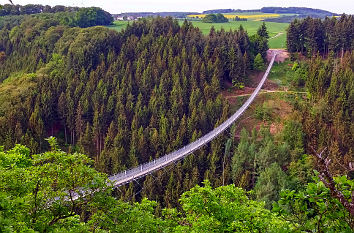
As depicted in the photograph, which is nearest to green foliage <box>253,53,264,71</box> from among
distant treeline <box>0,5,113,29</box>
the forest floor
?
the forest floor

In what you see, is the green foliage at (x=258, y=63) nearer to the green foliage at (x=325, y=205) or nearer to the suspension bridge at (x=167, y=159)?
the suspension bridge at (x=167, y=159)

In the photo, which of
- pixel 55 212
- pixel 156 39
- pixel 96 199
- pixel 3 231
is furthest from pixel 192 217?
pixel 156 39

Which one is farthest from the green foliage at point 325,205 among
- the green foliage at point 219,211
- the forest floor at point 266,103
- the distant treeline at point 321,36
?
the distant treeline at point 321,36

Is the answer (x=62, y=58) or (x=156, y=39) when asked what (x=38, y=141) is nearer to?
(x=62, y=58)

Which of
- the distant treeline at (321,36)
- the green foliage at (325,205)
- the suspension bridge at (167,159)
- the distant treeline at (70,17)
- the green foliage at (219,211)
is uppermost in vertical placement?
the distant treeline at (70,17)

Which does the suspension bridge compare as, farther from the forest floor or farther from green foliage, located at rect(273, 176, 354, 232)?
green foliage, located at rect(273, 176, 354, 232)
